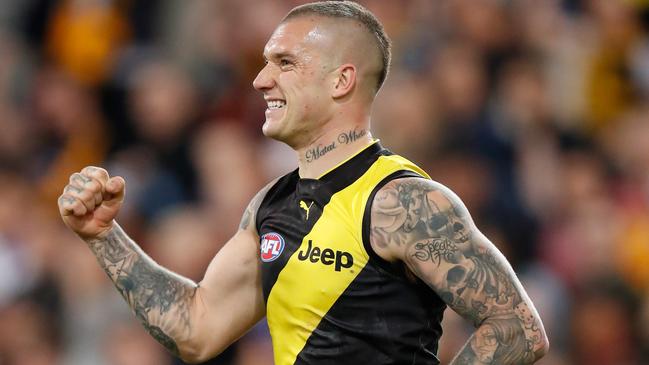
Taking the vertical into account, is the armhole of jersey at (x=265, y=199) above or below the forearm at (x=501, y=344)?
above

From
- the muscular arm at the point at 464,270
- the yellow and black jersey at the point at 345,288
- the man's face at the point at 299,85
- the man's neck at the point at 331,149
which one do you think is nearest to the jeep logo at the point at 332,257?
the yellow and black jersey at the point at 345,288

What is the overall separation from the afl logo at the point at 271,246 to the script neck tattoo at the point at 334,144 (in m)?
0.29

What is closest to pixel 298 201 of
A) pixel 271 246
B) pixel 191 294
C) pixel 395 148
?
pixel 271 246

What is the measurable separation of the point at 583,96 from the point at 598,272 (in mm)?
2188

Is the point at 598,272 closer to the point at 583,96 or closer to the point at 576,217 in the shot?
the point at 576,217

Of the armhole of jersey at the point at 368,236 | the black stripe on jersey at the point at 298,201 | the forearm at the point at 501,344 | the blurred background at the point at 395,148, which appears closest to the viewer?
the forearm at the point at 501,344

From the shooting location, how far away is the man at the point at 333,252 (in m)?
4.30

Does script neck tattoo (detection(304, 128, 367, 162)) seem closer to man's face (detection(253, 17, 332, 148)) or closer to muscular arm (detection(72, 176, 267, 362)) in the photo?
man's face (detection(253, 17, 332, 148))

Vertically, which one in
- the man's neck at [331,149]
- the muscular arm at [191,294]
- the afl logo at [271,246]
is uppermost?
the man's neck at [331,149]

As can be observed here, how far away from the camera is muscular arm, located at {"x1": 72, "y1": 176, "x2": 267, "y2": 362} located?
4.92 metres

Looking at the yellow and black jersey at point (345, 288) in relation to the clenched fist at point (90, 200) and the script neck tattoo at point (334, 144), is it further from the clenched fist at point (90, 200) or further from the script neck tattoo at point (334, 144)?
the clenched fist at point (90, 200)

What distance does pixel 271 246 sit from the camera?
15.2ft

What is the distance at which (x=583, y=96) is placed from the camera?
416 inches

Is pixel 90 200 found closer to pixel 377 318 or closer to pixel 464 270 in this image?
pixel 377 318
